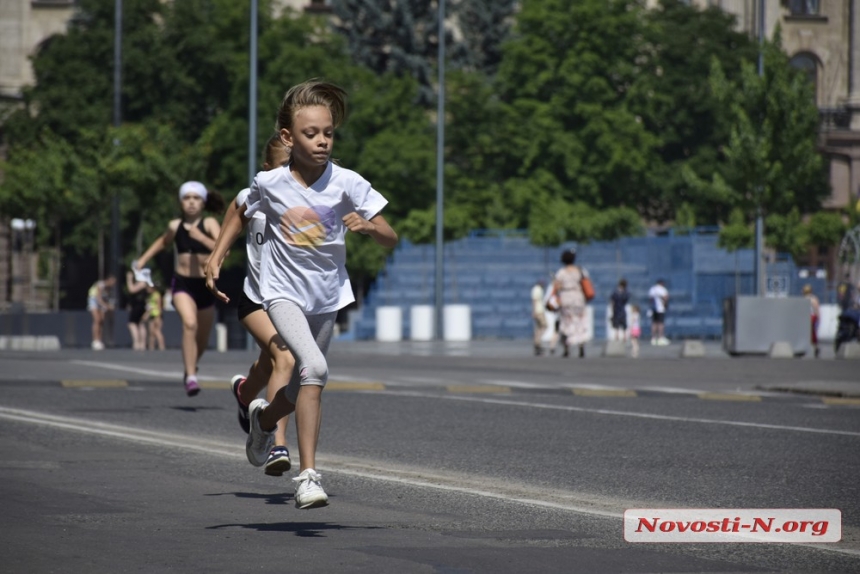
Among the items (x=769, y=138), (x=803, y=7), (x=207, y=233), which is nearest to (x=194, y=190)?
(x=207, y=233)

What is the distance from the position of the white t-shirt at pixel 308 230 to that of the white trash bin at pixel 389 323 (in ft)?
123

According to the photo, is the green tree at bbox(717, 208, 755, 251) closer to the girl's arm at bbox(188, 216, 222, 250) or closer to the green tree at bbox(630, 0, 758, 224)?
the green tree at bbox(630, 0, 758, 224)

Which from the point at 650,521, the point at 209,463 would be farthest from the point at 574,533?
the point at 209,463

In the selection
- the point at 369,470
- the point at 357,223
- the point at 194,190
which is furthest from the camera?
the point at 194,190

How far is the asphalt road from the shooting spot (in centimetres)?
630

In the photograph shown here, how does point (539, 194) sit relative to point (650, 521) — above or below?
above

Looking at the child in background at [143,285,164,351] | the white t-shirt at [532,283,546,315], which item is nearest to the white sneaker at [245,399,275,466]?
the white t-shirt at [532,283,546,315]

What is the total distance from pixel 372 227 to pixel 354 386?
1029cm

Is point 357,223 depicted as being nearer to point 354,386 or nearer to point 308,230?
point 308,230

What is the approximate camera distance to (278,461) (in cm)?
754

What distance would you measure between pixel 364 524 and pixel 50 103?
54200mm

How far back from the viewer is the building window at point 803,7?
212 ft

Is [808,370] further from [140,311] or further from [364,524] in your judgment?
[364,524]

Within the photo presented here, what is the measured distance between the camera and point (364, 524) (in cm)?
716
